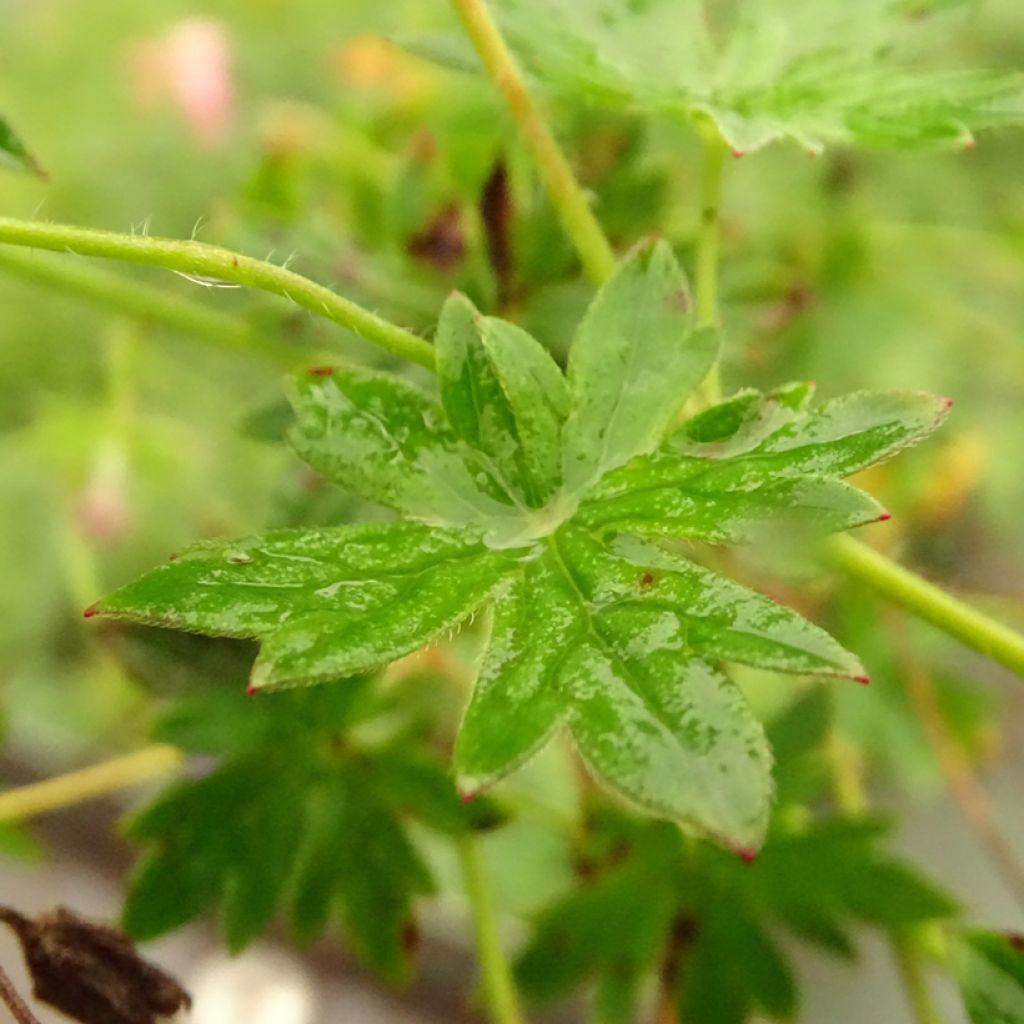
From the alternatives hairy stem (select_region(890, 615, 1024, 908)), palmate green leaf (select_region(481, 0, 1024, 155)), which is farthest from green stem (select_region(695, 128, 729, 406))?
hairy stem (select_region(890, 615, 1024, 908))

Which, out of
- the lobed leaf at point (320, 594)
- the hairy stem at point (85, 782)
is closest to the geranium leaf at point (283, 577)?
the lobed leaf at point (320, 594)

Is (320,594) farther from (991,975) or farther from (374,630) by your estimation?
(991,975)

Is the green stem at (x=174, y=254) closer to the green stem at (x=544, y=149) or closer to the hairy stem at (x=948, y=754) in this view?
the green stem at (x=544, y=149)

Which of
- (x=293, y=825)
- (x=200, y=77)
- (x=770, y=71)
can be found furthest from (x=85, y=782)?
(x=200, y=77)

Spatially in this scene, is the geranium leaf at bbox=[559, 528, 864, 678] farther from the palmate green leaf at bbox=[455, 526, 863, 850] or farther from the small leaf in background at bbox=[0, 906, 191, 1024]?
the small leaf in background at bbox=[0, 906, 191, 1024]

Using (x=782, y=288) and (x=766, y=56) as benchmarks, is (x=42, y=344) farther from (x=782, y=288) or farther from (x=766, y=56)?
(x=766, y=56)
